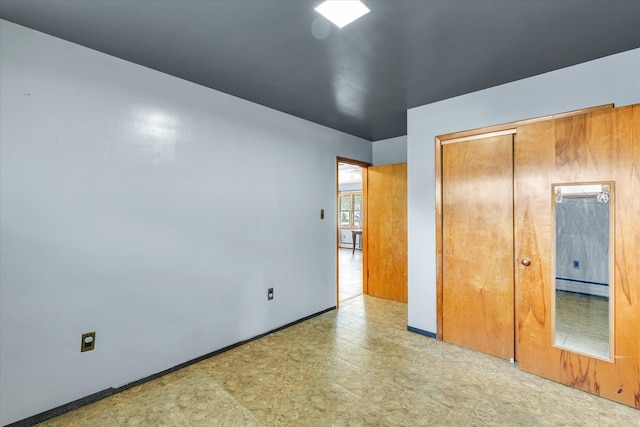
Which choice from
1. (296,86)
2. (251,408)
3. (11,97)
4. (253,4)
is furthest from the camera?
(296,86)

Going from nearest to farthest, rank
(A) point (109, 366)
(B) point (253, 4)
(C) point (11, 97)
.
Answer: (B) point (253, 4)
(C) point (11, 97)
(A) point (109, 366)

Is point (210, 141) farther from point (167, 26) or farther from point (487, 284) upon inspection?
point (487, 284)

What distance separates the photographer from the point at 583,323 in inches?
84.5

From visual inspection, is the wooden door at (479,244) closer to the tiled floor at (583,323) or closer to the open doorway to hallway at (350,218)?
the tiled floor at (583,323)

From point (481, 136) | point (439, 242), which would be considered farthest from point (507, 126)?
point (439, 242)

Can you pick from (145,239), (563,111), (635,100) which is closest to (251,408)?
(145,239)

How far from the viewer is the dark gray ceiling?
161cm

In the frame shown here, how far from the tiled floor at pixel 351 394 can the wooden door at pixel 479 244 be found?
0.78ft

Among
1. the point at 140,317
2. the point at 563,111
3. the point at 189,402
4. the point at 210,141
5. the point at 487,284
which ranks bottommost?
the point at 189,402

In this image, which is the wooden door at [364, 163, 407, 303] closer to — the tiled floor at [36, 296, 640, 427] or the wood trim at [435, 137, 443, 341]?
the wood trim at [435, 137, 443, 341]

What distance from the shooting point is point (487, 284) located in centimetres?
267

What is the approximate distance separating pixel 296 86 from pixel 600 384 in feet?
10.8

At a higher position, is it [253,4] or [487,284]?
[253,4]

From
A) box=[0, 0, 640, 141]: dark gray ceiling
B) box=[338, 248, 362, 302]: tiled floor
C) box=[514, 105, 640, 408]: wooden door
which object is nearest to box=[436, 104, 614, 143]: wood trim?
box=[514, 105, 640, 408]: wooden door
